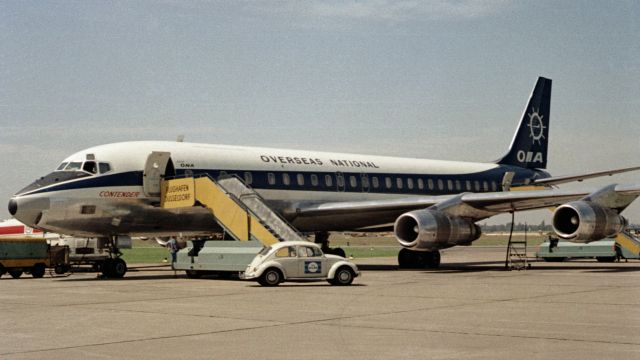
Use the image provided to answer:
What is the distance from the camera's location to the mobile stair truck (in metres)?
25.6

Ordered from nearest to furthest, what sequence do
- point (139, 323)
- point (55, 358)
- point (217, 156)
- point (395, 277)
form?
point (55, 358)
point (139, 323)
point (395, 277)
point (217, 156)

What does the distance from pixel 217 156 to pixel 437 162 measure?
13.1 meters

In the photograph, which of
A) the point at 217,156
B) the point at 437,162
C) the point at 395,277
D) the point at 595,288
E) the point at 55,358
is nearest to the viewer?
the point at 55,358

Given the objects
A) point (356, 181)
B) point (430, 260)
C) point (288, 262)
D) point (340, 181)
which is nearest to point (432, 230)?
point (430, 260)

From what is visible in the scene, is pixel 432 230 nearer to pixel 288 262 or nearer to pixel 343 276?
pixel 343 276

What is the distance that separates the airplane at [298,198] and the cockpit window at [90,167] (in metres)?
0.03

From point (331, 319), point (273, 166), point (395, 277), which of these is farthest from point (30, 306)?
point (273, 166)

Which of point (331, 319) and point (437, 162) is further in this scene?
point (437, 162)

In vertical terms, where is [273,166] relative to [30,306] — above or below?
above

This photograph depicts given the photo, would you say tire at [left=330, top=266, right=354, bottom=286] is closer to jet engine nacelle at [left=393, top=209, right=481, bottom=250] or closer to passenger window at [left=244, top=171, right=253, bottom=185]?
jet engine nacelle at [left=393, top=209, right=481, bottom=250]

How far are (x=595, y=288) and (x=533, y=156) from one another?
79.8 ft

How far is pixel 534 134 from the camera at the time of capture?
4397cm

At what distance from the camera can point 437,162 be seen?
3884cm

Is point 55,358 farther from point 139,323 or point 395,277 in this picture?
point 395,277
